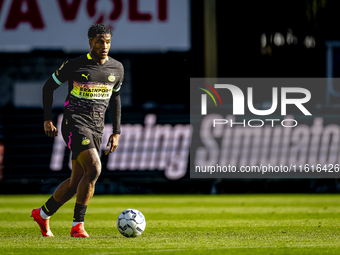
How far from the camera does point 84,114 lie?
7125mm

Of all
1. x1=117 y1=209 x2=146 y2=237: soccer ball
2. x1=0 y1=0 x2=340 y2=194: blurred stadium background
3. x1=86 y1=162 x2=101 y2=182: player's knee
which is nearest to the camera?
x1=86 y1=162 x2=101 y2=182: player's knee

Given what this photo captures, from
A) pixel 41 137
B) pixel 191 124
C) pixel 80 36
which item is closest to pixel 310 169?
pixel 191 124

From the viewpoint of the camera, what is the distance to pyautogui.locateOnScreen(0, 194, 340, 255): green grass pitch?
6.50 meters

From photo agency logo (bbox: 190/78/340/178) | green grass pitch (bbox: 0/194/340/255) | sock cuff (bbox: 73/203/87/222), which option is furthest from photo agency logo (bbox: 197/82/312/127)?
sock cuff (bbox: 73/203/87/222)

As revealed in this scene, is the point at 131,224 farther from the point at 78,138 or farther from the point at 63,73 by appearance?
the point at 63,73

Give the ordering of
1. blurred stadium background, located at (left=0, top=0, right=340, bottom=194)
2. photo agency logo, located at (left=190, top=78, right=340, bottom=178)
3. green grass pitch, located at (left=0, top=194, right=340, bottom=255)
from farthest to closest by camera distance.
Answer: blurred stadium background, located at (left=0, top=0, right=340, bottom=194) < photo agency logo, located at (left=190, top=78, right=340, bottom=178) < green grass pitch, located at (left=0, top=194, right=340, bottom=255)

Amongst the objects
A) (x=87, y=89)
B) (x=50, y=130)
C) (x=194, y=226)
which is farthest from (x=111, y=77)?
(x=194, y=226)

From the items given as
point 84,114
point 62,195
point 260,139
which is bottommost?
point 260,139

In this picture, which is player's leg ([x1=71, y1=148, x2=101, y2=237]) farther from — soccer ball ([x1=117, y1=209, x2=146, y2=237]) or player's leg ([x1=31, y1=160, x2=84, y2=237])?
soccer ball ([x1=117, y1=209, x2=146, y2=237])

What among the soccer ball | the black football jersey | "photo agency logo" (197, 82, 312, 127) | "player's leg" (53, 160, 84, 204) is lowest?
the soccer ball

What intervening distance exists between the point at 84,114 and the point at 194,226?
2349 mm

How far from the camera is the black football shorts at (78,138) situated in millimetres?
7047

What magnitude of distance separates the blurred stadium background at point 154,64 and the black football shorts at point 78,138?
7.26 metres

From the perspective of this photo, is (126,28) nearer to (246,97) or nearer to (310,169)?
(246,97)
